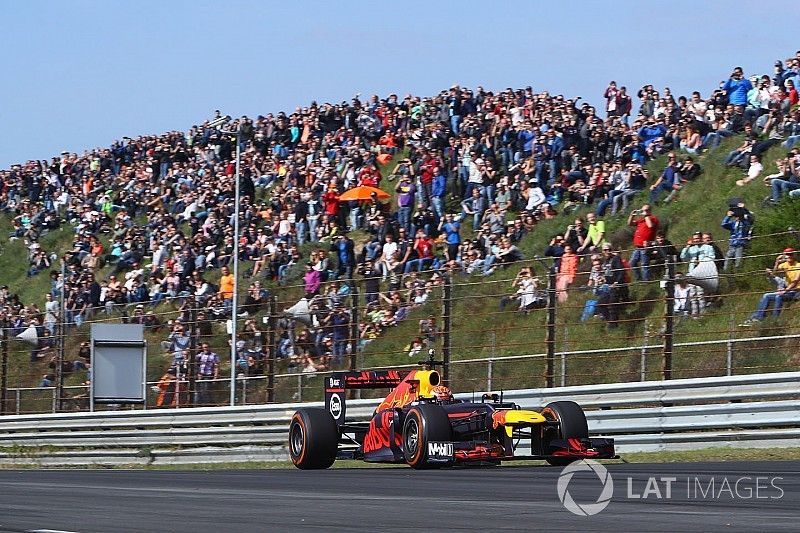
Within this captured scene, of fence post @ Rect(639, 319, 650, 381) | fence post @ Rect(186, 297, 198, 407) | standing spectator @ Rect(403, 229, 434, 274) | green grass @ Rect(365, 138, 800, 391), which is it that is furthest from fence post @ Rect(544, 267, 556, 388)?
fence post @ Rect(186, 297, 198, 407)

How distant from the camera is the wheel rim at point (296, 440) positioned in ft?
51.9

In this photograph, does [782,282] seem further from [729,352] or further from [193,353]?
[193,353]

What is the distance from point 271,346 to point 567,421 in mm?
7821

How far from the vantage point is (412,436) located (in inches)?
554

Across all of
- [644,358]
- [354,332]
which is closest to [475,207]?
[354,332]

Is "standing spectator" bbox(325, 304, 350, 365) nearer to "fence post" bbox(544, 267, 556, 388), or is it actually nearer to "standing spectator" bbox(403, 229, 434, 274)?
"fence post" bbox(544, 267, 556, 388)

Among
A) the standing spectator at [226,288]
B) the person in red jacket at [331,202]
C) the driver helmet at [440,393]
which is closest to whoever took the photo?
the driver helmet at [440,393]

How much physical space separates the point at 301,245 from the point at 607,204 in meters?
7.53

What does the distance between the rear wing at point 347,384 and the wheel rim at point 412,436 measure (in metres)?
1.69

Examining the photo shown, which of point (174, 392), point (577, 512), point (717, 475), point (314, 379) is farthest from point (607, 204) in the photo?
point (577, 512)

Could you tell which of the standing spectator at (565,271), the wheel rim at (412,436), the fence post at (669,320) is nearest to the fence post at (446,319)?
the standing spectator at (565,271)

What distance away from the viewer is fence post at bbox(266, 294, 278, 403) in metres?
20.3

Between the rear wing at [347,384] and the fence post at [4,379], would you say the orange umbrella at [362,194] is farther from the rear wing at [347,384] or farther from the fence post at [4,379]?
the rear wing at [347,384]

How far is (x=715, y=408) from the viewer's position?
14.8 metres
